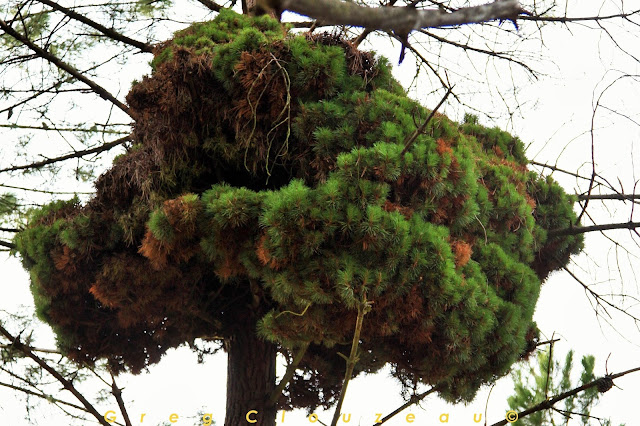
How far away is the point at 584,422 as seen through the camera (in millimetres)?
7172

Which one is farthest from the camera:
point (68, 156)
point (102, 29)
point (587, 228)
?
point (68, 156)

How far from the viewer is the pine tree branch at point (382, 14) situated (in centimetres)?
159

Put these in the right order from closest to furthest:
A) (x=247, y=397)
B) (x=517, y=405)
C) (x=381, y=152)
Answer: (x=381, y=152) < (x=247, y=397) < (x=517, y=405)

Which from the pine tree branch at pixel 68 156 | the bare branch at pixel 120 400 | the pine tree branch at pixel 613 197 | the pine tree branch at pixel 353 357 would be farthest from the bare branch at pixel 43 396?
the pine tree branch at pixel 613 197

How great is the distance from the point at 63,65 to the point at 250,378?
102 inches

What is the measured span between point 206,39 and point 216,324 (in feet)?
5.75

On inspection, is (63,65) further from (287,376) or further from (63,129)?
(287,376)

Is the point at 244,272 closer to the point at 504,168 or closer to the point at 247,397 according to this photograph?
the point at 247,397

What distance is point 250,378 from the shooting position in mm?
4906

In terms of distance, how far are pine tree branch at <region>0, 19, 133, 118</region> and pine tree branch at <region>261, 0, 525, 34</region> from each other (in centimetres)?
346

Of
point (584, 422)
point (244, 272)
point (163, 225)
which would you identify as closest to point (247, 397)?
point (244, 272)

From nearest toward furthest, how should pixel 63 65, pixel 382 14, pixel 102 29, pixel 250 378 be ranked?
pixel 382 14, pixel 250 378, pixel 63 65, pixel 102 29

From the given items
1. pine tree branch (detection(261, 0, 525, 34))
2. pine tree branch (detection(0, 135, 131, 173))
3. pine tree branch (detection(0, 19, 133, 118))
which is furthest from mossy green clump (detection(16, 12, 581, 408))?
pine tree branch (detection(261, 0, 525, 34))

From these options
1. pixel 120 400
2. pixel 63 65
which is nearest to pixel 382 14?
pixel 120 400
